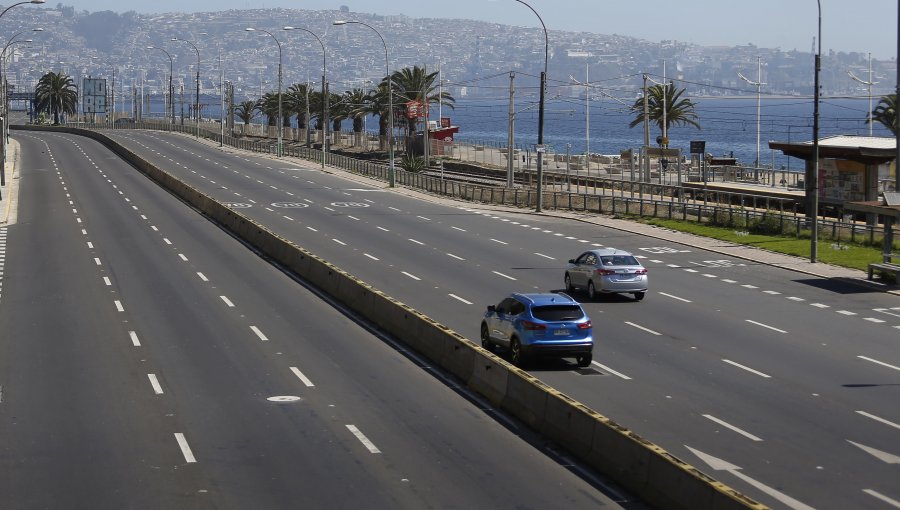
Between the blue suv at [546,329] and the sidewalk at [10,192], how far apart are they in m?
40.6

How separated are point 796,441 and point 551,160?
113 metres

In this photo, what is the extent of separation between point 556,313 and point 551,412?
22.3 feet

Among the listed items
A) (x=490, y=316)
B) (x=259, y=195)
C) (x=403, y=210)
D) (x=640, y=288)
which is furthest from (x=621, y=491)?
(x=259, y=195)

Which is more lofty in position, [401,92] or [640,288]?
[401,92]

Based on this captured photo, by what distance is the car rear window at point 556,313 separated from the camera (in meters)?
28.6

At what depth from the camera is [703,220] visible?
63562mm

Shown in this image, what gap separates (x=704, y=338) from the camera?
107 ft

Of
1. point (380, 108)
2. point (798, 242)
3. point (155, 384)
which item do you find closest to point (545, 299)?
point (155, 384)

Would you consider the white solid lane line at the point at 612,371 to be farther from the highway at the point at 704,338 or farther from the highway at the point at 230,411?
the highway at the point at 230,411

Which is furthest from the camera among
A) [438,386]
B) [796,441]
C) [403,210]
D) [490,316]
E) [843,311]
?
[403,210]

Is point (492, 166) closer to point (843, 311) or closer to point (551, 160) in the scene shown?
point (551, 160)

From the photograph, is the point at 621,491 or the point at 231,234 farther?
the point at 231,234

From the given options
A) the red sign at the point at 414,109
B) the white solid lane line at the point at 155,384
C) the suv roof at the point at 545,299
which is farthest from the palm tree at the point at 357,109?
the white solid lane line at the point at 155,384

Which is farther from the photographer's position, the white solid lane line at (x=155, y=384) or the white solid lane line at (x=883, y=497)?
the white solid lane line at (x=155, y=384)
